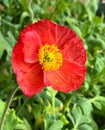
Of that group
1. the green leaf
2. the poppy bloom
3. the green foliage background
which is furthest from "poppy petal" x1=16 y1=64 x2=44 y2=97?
the green leaf

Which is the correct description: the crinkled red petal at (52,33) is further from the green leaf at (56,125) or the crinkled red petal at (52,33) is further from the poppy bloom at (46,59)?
the green leaf at (56,125)

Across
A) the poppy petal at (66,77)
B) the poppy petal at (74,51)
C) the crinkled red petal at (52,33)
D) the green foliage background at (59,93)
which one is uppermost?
the crinkled red petal at (52,33)

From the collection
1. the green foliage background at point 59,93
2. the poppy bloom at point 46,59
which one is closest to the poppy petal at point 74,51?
the poppy bloom at point 46,59

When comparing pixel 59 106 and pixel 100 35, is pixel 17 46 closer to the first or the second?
pixel 59 106


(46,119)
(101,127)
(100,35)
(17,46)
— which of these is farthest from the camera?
(100,35)

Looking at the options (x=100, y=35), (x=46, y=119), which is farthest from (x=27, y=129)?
(x=100, y=35)

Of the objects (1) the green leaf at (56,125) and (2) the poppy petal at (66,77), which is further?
(1) the green leaf at (56,125)

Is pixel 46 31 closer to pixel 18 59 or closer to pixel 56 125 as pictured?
pixel 18 59

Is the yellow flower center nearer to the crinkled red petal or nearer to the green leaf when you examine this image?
the crinkled red petal
